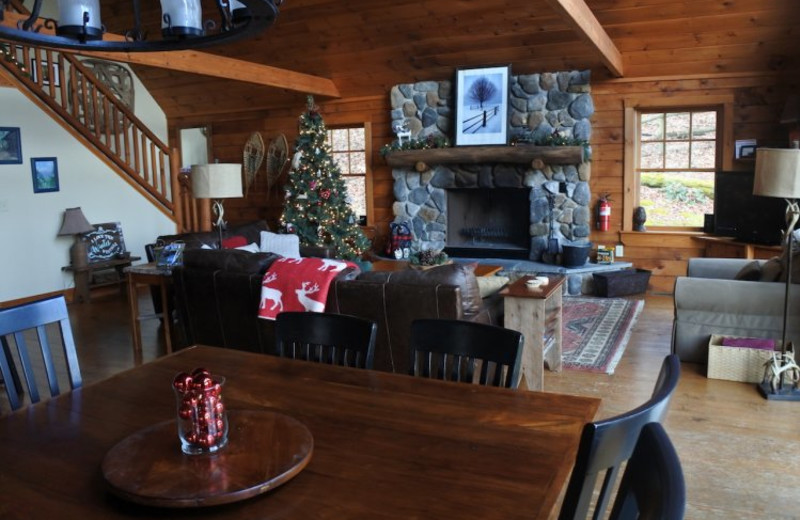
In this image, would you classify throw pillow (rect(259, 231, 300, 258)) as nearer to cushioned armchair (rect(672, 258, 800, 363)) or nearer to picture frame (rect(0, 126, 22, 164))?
picture frame (rect(0, 126, 22, 164))

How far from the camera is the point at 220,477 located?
1406 millimetres

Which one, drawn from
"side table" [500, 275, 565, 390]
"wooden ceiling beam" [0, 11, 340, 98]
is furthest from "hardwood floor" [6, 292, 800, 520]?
"wooden ceiling beam" [0, 11, 340, 98]

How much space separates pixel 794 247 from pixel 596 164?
3.03 metres

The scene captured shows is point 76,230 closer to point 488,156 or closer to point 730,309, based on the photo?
point 488,156

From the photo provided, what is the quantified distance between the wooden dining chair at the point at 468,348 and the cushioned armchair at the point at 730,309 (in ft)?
8.97

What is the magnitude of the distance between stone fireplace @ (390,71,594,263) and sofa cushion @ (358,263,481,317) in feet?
12.8

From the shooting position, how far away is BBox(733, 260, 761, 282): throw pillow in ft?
15.0

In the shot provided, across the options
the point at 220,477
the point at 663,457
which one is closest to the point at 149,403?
the point at 220,477

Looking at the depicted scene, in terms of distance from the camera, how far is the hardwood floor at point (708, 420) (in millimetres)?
2793

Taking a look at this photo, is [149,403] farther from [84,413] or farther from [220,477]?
[220,477]

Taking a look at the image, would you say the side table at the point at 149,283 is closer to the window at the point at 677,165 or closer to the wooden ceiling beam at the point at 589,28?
the wooden ceiling beam at the point at 589,28

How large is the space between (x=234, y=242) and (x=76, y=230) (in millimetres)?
2323

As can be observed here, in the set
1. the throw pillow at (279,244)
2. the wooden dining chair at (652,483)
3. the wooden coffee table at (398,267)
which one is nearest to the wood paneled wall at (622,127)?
the wooden coffee table at (398,267)

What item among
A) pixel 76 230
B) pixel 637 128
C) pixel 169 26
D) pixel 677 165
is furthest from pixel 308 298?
pixel 677 165
